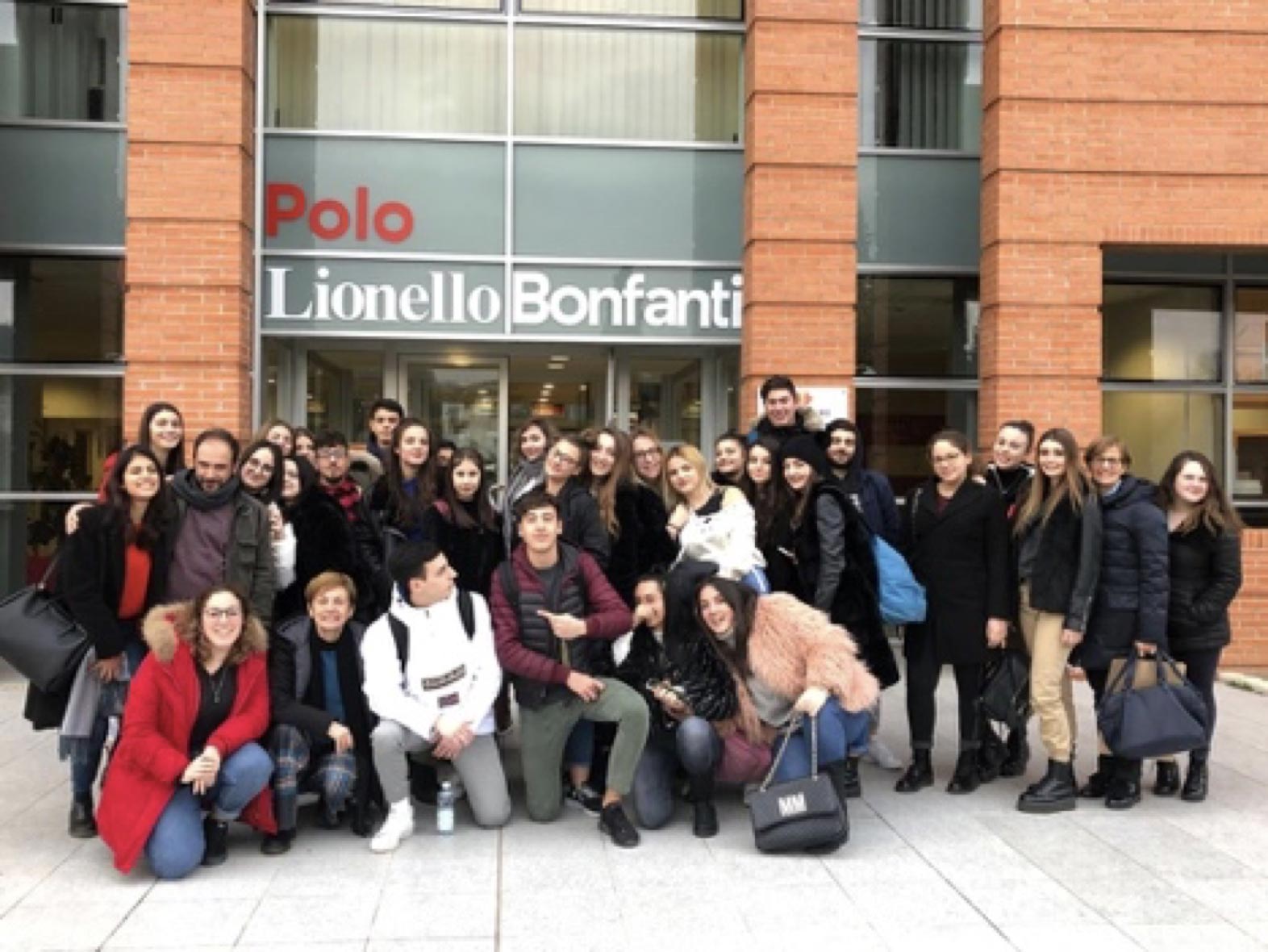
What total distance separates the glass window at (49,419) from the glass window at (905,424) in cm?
687

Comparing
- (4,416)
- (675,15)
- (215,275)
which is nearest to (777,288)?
(675,15)

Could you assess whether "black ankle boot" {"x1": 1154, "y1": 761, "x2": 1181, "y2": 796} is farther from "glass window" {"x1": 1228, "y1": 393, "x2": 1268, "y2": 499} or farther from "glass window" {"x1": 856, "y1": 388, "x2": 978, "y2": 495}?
"glass window" {"x1": 1228, "y1": 393, "x2": 1268, "y2": 499}

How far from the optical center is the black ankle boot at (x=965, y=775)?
656 centimetres

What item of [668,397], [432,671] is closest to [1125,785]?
[432,671]

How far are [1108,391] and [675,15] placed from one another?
218 inches

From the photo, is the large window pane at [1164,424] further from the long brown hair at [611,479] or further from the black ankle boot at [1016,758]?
the long brown hair at [611,479]

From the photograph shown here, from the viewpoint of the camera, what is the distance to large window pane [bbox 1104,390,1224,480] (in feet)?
38.6

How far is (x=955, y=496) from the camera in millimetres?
6535

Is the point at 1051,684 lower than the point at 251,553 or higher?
lower

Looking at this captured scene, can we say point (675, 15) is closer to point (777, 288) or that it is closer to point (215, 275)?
point (777, 288)

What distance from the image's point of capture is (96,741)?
232 inches

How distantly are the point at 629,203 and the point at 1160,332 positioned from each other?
5.40 meters

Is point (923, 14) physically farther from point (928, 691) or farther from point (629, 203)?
point (928, 691)

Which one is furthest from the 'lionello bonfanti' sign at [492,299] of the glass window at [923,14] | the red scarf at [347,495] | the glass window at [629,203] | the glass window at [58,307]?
the red scarf at [347,495]
